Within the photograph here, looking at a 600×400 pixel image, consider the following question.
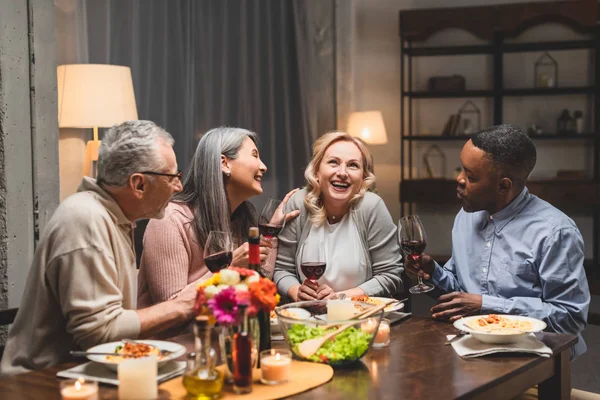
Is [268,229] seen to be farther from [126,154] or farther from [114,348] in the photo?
[114,348]

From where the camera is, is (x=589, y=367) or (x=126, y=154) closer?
(x=126, y=154)

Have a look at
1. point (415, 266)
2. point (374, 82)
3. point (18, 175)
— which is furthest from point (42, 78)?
point (374, 82)

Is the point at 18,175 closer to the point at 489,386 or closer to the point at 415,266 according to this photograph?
the point at 415,266

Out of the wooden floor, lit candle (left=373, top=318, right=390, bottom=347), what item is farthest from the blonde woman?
the wooden floor

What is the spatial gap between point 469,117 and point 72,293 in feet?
20.2

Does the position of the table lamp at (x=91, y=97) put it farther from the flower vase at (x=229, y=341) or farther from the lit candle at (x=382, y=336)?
the flower vase at (x=229, y=341)

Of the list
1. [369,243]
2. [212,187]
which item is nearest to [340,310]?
[212,187]

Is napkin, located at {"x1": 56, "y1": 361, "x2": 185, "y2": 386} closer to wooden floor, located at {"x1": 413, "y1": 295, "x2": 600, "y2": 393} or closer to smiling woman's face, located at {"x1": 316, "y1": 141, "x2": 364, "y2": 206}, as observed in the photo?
smiling woman's face, located at {"x1": 316, "y1": 141, "x2": 364, "y2": 206}

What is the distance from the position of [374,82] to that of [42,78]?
472cm

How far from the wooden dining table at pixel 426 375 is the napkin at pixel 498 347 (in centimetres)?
2

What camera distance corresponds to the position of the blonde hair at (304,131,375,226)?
123 inches

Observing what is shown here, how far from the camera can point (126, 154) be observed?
83.2 inches

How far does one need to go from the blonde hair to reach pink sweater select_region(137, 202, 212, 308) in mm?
581

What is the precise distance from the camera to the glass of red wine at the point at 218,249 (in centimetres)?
200
